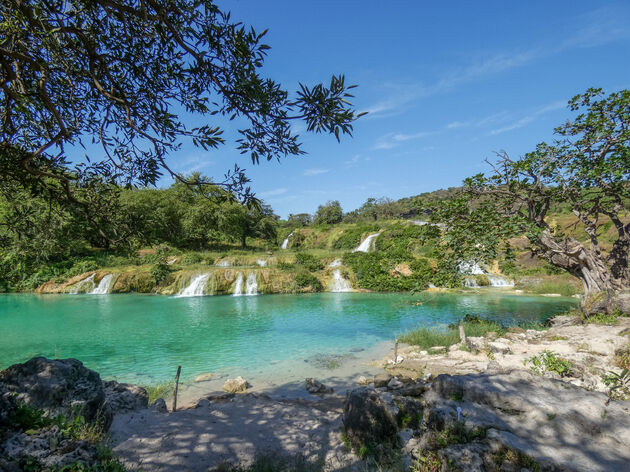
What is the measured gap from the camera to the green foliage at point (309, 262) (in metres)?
29.4

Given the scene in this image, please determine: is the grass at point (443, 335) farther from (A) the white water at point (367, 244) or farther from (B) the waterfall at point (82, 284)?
(B) the waterfall at point (82, 284)

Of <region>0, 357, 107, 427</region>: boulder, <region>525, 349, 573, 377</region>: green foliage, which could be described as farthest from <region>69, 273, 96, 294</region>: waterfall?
<region>525, 349, 573, 377</region>: green foliage

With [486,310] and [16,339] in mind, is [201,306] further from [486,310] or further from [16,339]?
[486,310]

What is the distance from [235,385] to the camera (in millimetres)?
8023

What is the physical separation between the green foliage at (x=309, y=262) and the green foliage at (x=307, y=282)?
1978mm

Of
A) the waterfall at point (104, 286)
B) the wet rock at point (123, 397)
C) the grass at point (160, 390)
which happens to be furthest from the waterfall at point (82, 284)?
the wet rock at point (123, 397)

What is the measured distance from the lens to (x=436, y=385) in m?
4.41

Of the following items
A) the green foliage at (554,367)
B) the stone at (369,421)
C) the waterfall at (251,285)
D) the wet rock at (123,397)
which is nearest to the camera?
the stone at (369,421)

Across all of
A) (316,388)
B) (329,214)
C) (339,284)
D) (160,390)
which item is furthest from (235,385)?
(329,214)

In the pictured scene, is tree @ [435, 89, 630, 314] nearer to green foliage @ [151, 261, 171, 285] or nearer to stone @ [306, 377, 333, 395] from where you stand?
stone @ [306, 377, 333, 395]

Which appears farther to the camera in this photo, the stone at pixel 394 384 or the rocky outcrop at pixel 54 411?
the stone at pixel 394 384

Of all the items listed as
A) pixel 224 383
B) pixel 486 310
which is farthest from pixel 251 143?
pixel 486 310

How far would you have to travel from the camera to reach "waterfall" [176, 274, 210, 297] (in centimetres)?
2556

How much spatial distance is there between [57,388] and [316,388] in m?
5.50
